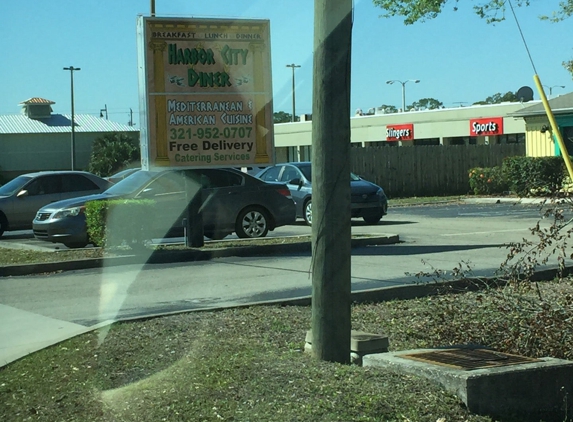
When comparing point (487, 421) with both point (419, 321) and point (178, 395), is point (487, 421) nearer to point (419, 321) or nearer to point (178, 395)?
point (178, 395)

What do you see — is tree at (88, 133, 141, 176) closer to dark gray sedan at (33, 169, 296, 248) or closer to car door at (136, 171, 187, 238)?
dark gray sedan at (33, 169, 296, 248)

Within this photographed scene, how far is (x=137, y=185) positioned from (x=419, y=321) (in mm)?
9764

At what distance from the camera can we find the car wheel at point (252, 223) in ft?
56.7

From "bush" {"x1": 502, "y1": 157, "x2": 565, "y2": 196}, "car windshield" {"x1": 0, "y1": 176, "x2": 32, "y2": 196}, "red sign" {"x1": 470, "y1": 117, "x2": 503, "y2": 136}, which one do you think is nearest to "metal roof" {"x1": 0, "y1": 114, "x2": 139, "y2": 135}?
"red sign" {"x1": 470, "y1": 117, "x2": 503, "y2": 136}

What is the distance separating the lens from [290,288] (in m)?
10.9

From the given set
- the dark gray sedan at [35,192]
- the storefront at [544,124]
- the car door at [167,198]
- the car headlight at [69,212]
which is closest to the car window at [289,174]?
the dark gray sedan at [35,192]

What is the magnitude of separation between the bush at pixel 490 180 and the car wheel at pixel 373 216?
37.8ft

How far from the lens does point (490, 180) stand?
3212 cm

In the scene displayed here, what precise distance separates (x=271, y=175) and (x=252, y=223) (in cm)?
574

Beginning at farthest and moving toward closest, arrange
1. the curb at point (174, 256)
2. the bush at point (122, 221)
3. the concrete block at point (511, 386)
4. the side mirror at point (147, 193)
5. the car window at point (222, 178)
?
the car window at point (222, 178) < the side mirror at point (147, 193) < the bush at point (122, 221) < the curb at point (174, 256) < the concrete block at point (511, 386)

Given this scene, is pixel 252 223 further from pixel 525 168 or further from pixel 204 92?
pixel 525 168

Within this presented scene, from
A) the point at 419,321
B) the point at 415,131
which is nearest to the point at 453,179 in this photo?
the point at 415,131

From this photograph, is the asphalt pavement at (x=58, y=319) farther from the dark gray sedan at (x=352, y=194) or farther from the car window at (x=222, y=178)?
the dark gray sedan at (x=352, y=194)

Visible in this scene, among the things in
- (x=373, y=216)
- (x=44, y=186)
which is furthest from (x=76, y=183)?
(x=373, y=216)
